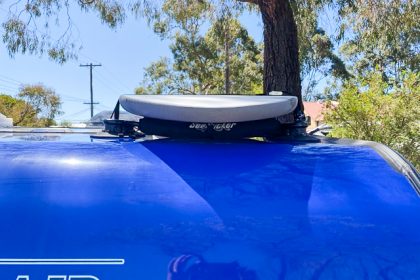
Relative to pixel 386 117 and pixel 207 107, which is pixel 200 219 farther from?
pixel 386 117

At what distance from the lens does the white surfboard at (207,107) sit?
1.89 meters

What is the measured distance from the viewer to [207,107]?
1.88 metres

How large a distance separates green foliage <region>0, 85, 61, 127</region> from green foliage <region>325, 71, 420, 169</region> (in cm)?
3873

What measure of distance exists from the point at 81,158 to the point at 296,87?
529 cm

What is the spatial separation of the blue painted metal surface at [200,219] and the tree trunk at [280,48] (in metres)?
5.00

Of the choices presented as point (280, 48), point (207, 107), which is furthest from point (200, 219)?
point (280, 48)

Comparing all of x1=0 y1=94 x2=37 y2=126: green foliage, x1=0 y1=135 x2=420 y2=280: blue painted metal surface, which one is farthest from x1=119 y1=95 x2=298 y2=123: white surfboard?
x1=0 y1=94 x2=37 y2=126: green foliage

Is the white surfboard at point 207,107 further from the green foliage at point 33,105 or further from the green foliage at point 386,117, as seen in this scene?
the green foliage at point 33,105

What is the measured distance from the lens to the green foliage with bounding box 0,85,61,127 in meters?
43.5

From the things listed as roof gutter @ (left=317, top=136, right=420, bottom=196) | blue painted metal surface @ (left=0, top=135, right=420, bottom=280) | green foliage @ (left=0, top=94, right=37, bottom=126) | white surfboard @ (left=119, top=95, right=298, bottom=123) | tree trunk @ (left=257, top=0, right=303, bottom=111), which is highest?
tree trunk @ (left=257, top=0, right=303, bottom=111)

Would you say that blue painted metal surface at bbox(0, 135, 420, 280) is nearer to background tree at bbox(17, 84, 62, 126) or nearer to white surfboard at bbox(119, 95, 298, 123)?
white surfboard at bbox(119, 95, 298, 123)

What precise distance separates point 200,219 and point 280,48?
18.3ft

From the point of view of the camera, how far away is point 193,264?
1478 millimetres

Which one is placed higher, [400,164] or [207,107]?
[207,107]
